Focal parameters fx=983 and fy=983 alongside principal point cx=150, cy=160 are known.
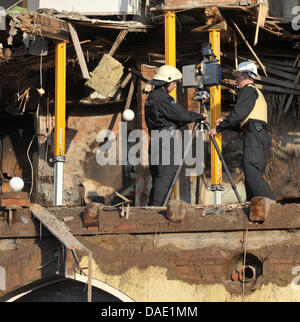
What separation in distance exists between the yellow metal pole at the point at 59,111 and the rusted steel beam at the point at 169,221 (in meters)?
2.38

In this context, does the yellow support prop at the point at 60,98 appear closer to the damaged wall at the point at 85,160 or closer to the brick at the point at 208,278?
the damaged wall at the point at 85,160

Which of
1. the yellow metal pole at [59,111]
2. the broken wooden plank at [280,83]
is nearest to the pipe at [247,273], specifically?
the yellow metal pole at [59,111]

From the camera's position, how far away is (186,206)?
1167 centimetres

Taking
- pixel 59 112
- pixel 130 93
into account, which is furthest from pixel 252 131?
pixel 130 93

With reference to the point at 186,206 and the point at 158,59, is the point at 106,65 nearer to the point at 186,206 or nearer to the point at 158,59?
the point at 158,59

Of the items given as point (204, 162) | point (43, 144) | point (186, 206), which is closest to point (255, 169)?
point (186, 206)

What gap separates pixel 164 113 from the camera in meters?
12.7

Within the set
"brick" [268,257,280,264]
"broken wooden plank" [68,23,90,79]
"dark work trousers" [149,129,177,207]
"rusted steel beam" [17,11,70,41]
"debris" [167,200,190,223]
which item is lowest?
"brick" [268,257,280,264]

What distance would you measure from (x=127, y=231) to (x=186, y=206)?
2.65 ft

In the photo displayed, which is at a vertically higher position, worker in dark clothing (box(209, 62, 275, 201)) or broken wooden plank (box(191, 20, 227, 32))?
broken wooden plank (box(191, 20, 227, 32))

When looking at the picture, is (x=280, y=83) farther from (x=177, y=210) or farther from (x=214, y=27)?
(x=177, y=210)

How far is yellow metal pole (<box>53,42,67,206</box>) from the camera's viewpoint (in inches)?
580

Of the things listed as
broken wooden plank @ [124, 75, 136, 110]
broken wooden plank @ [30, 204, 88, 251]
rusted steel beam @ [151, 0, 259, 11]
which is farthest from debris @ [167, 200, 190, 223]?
broken wooden plank @ [124, 75, 136, 110]

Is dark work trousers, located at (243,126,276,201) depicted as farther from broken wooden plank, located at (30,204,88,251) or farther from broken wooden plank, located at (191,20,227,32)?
broken wooden plank, located at (191,20,227,32)
